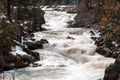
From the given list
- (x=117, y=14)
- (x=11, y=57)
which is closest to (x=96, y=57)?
(x=11, y=57)

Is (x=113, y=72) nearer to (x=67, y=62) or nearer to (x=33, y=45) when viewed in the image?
(x=67, y=62)

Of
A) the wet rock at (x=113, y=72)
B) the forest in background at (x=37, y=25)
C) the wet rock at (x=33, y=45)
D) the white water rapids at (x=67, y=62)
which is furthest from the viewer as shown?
the wet rock at (x=33, y=45)

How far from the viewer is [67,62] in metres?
28.0

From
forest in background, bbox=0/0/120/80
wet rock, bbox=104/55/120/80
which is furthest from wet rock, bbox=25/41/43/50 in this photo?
wet rock, bbox=104/55/120/80

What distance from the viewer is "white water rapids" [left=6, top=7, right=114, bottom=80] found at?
74.6ft

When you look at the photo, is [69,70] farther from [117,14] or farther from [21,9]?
[21,9]

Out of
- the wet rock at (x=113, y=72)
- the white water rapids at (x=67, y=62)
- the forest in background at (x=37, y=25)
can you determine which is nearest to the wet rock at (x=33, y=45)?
the forest in background at (x=37, y=25)

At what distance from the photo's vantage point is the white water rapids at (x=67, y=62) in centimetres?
2275

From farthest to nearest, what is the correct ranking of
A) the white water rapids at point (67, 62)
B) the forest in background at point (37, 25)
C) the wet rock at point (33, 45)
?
the wet rock at point (33, 45) < the white water rapids at point (67, 62) < the forest in background at point (37, 25)

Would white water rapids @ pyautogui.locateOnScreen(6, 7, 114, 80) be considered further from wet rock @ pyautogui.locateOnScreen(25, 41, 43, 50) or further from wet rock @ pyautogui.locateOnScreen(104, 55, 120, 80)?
wet rock @ pyautogui.locateOnScreen(104, 55, 120, 80)

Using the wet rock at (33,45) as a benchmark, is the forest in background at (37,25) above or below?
above

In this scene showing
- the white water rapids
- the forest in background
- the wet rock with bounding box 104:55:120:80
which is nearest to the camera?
the forest in background

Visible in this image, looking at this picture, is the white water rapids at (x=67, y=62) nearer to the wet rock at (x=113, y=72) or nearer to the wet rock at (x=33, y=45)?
the wet rock at (x=33, y=45)

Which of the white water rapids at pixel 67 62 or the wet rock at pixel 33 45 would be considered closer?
the white water rapids at pixel 67 62
